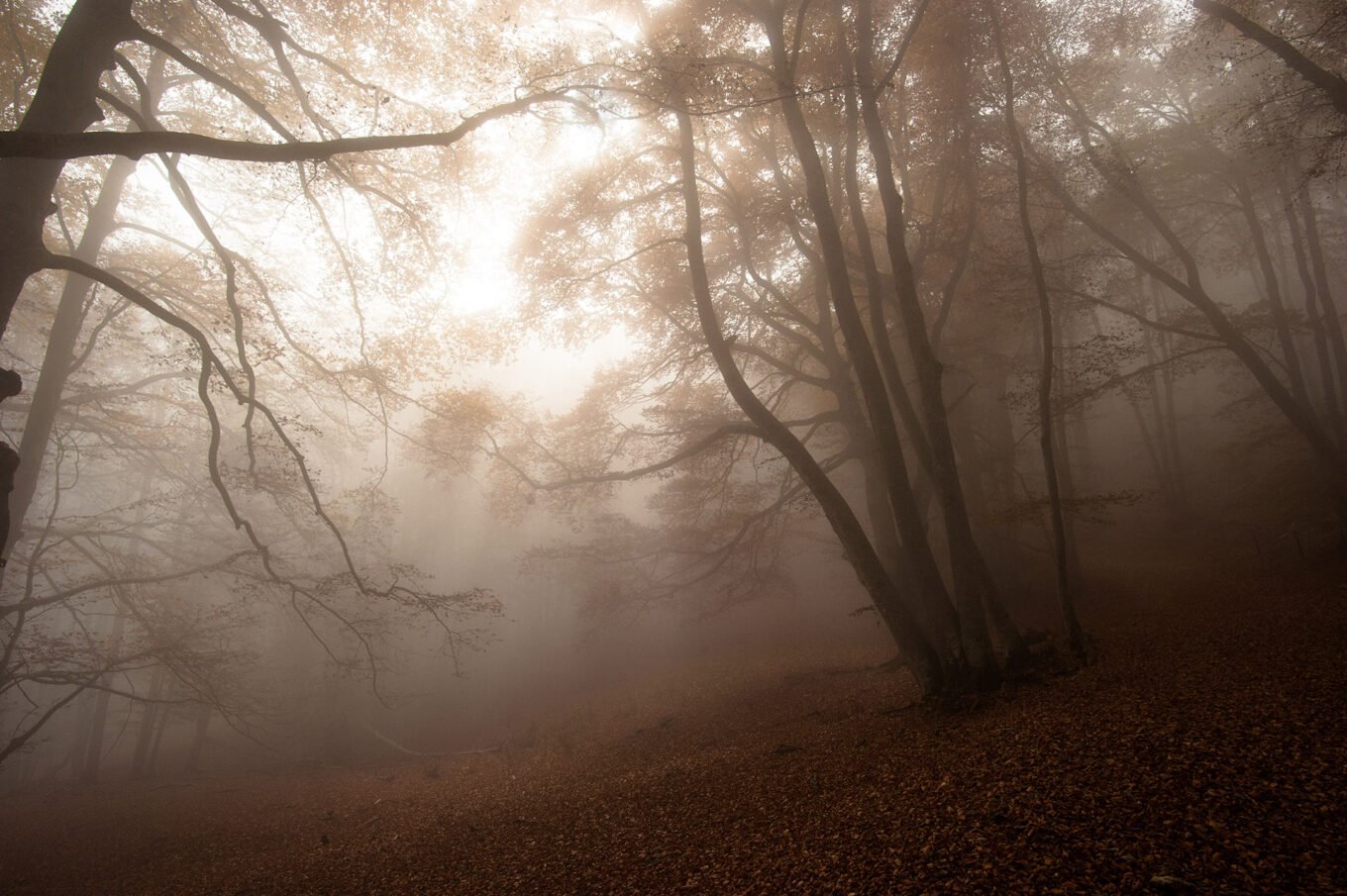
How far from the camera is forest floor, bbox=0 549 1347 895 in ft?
7.48

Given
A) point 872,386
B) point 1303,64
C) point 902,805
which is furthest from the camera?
point 872,386

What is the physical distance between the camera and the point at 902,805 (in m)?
3.05

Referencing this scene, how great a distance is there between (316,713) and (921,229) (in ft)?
69.3

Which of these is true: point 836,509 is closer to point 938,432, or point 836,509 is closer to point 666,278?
point 938,432

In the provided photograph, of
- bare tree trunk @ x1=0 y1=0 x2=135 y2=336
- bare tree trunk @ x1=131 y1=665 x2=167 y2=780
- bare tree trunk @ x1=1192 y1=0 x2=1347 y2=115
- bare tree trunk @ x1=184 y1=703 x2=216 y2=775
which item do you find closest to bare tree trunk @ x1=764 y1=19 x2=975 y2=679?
bare tree trunk @ x1=1192 y1=0 x2=1347 y2=115

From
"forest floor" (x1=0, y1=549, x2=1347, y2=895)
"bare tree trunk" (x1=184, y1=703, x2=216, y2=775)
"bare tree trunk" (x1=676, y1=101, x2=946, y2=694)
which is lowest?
"bare tree trunk" (x1=184, y1=703, x2=216, y2=775)

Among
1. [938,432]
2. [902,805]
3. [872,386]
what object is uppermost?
[872,386]

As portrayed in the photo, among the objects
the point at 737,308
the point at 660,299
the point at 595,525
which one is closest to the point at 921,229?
the point at 737,308

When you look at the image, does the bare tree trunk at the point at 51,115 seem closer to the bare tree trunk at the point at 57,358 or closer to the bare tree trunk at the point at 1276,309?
the bare tree trunk at the point at 57,358

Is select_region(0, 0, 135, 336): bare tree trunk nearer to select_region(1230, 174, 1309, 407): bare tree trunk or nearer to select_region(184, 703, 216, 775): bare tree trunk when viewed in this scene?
select_region(1230, 174, 1309, 407): bare tree trunk

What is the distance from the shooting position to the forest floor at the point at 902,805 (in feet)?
7.48

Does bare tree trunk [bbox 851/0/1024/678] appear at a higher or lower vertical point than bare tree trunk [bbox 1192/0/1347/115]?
lower

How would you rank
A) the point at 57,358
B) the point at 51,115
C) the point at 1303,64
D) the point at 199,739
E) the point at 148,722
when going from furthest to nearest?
the point at 199,739 → the point at 148,722 → the point at 57,358 → the point at 1303,64 → the point at 51,115

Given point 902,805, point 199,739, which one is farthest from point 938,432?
point 199,739
